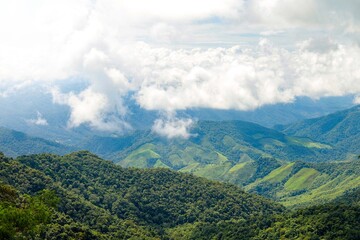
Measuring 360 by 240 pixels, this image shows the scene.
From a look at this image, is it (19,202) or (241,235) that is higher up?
(19,202)

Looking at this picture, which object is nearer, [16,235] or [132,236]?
[16,235]

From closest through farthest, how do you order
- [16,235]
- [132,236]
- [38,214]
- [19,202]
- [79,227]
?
[16,235]
[38,214]
[19,202]
[79,227]
[132,236]

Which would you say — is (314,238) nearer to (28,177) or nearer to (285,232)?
(285,232)

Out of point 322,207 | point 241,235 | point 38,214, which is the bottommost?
point 241,235

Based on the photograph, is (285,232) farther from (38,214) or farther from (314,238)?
(38,214)

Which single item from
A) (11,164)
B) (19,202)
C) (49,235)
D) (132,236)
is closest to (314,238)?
(132,236)

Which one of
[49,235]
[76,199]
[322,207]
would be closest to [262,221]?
[322,207]

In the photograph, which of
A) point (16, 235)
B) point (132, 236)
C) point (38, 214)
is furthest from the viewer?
→ point (132, 236)

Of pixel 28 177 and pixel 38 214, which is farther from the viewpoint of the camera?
pixel 28 177

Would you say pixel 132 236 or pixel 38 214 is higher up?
pixel 38 214
